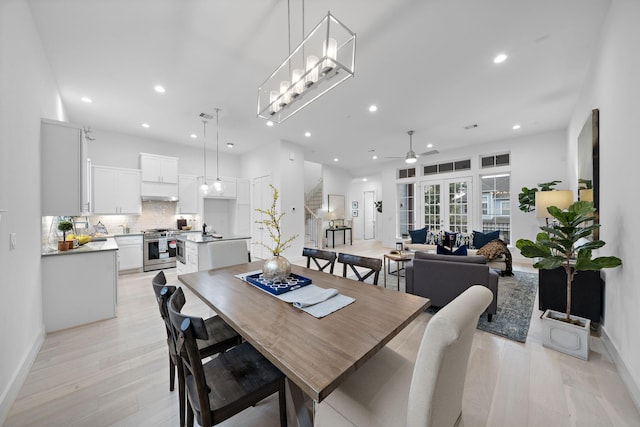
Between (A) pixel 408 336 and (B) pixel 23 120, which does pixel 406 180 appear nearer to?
(A) pixel 408 336

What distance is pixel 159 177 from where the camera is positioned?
5398 mm

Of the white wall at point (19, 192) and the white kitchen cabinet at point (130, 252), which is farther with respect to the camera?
the white kitchen cabinet at point (130, 252)

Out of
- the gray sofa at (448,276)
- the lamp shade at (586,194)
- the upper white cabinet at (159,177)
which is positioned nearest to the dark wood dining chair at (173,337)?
the gray sofa at (448,276)

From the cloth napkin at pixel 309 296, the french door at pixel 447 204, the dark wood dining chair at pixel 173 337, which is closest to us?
the dark wood dining chair at pixel 173 337

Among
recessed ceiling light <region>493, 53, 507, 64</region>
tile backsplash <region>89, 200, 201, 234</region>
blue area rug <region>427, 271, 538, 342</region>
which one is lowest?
blue area rug <region>427, 271, 538, 342</region>

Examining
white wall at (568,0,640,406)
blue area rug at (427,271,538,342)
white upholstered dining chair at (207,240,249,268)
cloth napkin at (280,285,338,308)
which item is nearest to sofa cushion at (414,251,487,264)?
blue area rug at (427,271,538,342)

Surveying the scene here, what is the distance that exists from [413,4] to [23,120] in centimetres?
349

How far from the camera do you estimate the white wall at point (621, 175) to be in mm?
1741

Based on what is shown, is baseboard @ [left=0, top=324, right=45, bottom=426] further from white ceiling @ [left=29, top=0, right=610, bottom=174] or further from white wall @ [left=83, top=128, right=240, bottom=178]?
white wall @ [left=83, top=128, right=240, bottom=178]

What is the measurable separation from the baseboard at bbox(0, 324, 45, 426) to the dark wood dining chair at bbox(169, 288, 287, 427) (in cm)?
138

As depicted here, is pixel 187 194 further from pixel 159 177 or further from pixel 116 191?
pixel 116 191

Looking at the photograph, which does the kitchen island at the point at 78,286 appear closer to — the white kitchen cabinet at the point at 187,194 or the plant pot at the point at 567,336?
the white kitchen cabinet at the point at 187,194

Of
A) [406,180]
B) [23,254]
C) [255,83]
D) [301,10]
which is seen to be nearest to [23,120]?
[23,254]

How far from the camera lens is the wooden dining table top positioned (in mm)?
889
